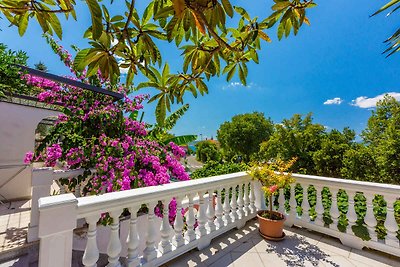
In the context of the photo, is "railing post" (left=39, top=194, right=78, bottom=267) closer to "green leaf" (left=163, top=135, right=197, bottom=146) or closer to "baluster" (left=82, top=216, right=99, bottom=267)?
"baluster" (left=82, top=216, right=99, bottom=267)

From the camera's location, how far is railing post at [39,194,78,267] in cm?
123

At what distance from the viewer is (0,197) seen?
5164 mm

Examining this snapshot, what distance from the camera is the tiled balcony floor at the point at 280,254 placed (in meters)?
2.24

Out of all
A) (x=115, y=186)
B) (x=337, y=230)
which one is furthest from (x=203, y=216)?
(x=337, y=230)

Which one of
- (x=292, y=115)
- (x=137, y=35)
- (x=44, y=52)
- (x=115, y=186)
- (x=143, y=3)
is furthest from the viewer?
(x=292, y=115)

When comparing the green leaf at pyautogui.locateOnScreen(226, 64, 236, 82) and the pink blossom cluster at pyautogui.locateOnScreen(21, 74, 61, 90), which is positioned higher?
the pink blossom cluster at pyautogui.locateOnScreen(21, 74, 61, 90)

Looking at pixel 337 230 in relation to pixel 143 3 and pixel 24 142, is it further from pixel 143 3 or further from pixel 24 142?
pixel 24 142

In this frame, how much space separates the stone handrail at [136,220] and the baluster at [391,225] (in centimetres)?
171

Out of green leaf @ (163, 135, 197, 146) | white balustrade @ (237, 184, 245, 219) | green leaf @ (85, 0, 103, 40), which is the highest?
green leaf @ (85, 0, 103, 40)

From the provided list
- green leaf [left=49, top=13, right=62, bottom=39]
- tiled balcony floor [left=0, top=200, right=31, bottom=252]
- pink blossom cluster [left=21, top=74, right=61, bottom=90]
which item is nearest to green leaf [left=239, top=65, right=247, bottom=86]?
green leaf [left=49, top=13, right=62, bottom=39]

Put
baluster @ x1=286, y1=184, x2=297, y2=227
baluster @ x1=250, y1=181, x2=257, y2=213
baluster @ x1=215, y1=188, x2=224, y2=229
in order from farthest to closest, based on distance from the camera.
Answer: baluster @ x1=250, y1=181, x2=257, y2=213
baluster @ x1=286, y1=184, x2=297, y2=227
baluster @ x1=215, y1=188, x2=224, y2=229

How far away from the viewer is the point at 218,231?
8.87ft

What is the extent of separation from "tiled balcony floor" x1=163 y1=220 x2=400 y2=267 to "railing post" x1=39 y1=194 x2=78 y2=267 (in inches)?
48.2

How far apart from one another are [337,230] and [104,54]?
3635 millimetres
